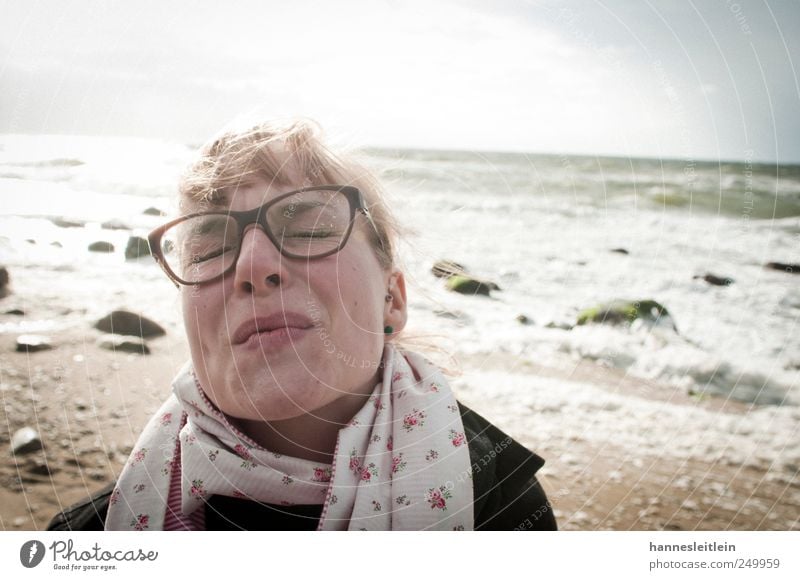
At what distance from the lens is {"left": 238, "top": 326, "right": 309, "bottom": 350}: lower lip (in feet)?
2.30

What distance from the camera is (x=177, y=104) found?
952mm

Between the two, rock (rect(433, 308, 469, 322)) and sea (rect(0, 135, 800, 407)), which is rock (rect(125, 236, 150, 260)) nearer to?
sea (rect(0, 135, 800, 407))

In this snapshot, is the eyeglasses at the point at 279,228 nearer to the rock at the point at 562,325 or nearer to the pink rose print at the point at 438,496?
the pink rose print at the point at 438,496

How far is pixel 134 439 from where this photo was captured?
1049 millimetres

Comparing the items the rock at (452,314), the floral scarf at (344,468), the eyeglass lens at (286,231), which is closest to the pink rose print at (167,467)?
the floral scarf at (344,468)

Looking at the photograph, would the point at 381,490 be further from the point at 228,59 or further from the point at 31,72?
the point at 31,72

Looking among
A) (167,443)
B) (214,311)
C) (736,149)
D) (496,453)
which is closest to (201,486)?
(167,443)

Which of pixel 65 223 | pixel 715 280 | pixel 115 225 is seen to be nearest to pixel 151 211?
pixel 115 225

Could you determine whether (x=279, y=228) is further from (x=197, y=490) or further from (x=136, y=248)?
(x=136, y=248)

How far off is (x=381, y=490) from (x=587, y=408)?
0.65 metres

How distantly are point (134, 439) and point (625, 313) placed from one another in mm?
1089

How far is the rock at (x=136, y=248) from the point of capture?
1245mm

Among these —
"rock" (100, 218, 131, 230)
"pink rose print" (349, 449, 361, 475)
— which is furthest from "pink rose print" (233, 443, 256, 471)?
"rock" (100, 218, 131, 230)

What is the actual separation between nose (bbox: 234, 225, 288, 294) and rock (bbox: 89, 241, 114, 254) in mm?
716
